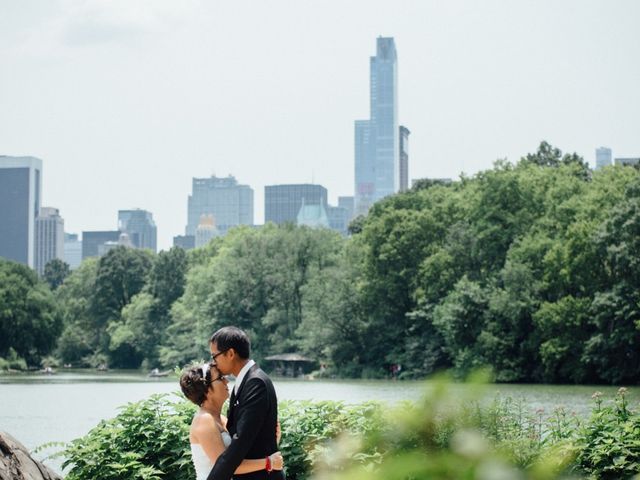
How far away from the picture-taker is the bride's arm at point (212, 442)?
561 centimetres

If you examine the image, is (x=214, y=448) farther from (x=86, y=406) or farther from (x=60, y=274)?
(x=60, y=274)

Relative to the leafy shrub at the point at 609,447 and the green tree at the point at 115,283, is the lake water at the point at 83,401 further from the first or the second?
the green tree at the point at 115,283

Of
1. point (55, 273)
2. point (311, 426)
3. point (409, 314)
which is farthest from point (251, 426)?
point (55, 273)

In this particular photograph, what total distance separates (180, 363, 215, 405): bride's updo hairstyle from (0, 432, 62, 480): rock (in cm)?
287

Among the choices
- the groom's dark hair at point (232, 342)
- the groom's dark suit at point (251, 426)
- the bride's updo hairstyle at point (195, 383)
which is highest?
the groom's dark hair at point (232, 342)

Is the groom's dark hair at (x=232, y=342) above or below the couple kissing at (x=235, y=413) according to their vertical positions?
above

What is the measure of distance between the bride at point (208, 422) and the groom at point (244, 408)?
42 millimetres

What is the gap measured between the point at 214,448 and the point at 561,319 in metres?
45.4

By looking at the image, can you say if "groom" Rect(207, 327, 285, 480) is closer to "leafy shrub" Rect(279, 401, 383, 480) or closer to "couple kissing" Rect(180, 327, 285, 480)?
"couple kissing" Rect(180, 327, 285, 480)

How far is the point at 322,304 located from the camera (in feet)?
234

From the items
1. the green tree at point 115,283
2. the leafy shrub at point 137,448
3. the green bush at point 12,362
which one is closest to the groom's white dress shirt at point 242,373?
the leafy shrub at point 137,448

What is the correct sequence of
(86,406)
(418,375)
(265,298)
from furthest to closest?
1. (265,298)
2. (418,375)
3. (86,406)

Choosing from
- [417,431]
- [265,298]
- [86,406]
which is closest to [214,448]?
[417,431]

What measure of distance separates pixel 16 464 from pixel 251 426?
350 centimetres
